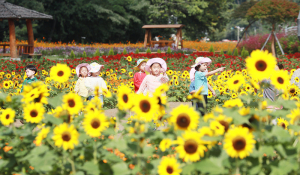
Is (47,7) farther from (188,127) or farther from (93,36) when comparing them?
(188,127)

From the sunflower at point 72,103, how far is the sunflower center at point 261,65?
1141 millimetres

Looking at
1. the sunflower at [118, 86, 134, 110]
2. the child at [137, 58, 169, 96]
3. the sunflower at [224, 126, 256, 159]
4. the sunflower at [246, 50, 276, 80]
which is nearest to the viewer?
the sunflower at [224, 126, 256, 159]

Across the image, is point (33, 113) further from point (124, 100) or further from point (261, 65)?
point (261, 65)

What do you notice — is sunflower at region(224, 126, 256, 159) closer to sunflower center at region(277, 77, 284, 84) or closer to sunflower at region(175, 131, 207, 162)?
sunflower at region(175, 131, 207, 162)

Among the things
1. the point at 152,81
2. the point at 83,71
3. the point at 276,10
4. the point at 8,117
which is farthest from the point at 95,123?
the point at 276,10

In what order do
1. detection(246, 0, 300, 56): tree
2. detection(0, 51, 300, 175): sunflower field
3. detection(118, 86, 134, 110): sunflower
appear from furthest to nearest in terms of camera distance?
detection(246, 0, 300, 56): tree
detection(118, 86, 134, 110): sunflower
detection(0, 51, 300, 175): sunflower field

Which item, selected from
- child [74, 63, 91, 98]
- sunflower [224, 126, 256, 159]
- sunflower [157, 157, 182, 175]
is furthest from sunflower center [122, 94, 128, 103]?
child [74, 63, 91, 98]

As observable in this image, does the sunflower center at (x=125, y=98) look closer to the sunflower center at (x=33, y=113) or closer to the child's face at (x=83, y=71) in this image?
the sunflower center at (x=33, y=113)

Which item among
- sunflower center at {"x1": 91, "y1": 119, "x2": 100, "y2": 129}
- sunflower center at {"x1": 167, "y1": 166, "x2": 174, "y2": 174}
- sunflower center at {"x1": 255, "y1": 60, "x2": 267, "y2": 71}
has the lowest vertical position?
sunflower center at {"x1": 167, "y1": 166, "x2": 174, "y2": 174}

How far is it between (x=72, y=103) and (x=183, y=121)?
75 centimetres

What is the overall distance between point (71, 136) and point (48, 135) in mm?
227

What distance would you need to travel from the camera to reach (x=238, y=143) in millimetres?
1741

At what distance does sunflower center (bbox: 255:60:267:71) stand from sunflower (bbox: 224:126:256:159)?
43 cm

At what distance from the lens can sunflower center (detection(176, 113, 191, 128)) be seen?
1907 mm
